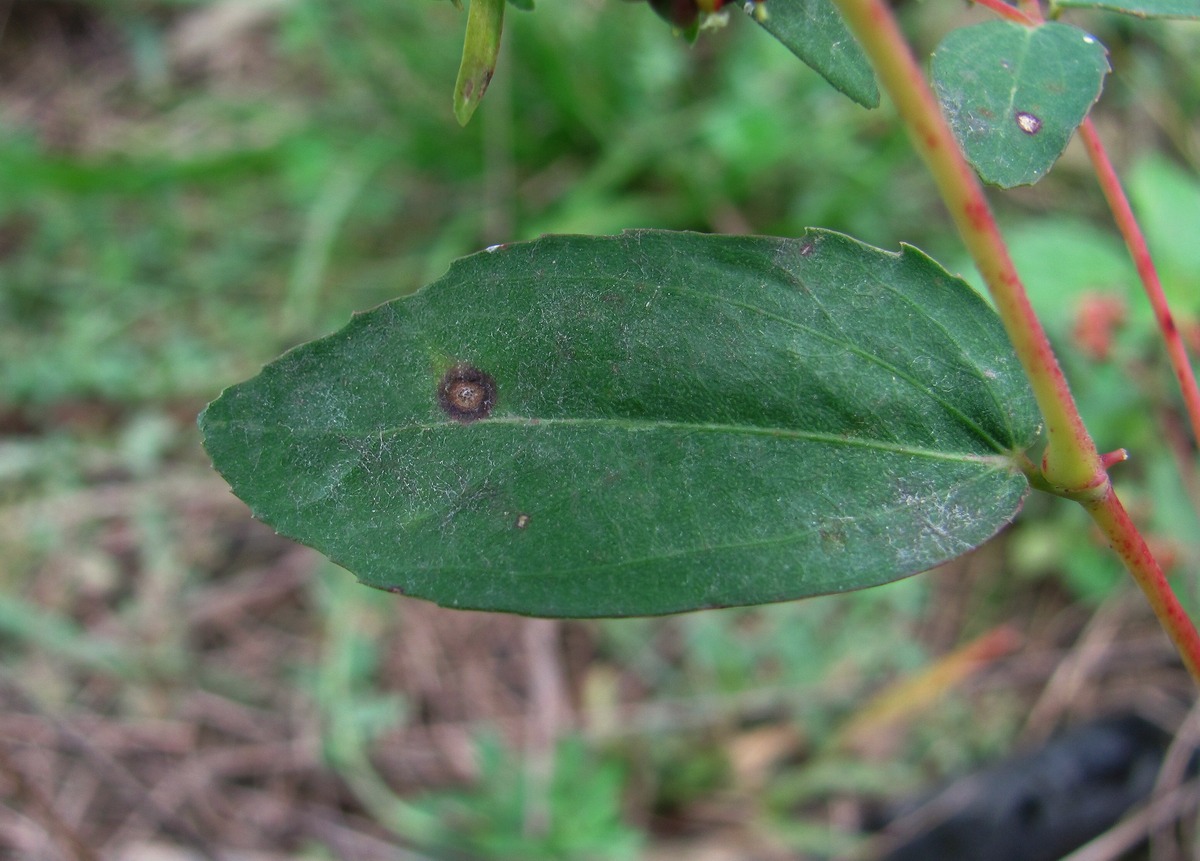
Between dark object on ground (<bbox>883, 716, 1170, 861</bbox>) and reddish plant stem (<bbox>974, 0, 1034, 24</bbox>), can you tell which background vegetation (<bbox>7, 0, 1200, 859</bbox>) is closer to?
dark object on ground (<bbox>883, 716, 1170, 861</bbox>)

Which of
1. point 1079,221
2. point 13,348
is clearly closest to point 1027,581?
point 1079,221

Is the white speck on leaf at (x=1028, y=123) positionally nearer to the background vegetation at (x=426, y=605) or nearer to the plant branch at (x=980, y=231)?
the plant branch at (x=980, y=231)

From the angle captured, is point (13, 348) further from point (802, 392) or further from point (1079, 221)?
point (1079, 221)

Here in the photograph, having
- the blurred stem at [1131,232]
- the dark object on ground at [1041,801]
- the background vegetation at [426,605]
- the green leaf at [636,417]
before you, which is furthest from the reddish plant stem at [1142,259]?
the dark object on ground at [1041,801]

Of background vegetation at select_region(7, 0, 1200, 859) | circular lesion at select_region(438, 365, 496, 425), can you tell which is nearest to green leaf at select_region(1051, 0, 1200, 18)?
circular lesion at select_region(438, 365, 496, 425)

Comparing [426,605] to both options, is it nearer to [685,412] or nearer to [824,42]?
[685,412]
